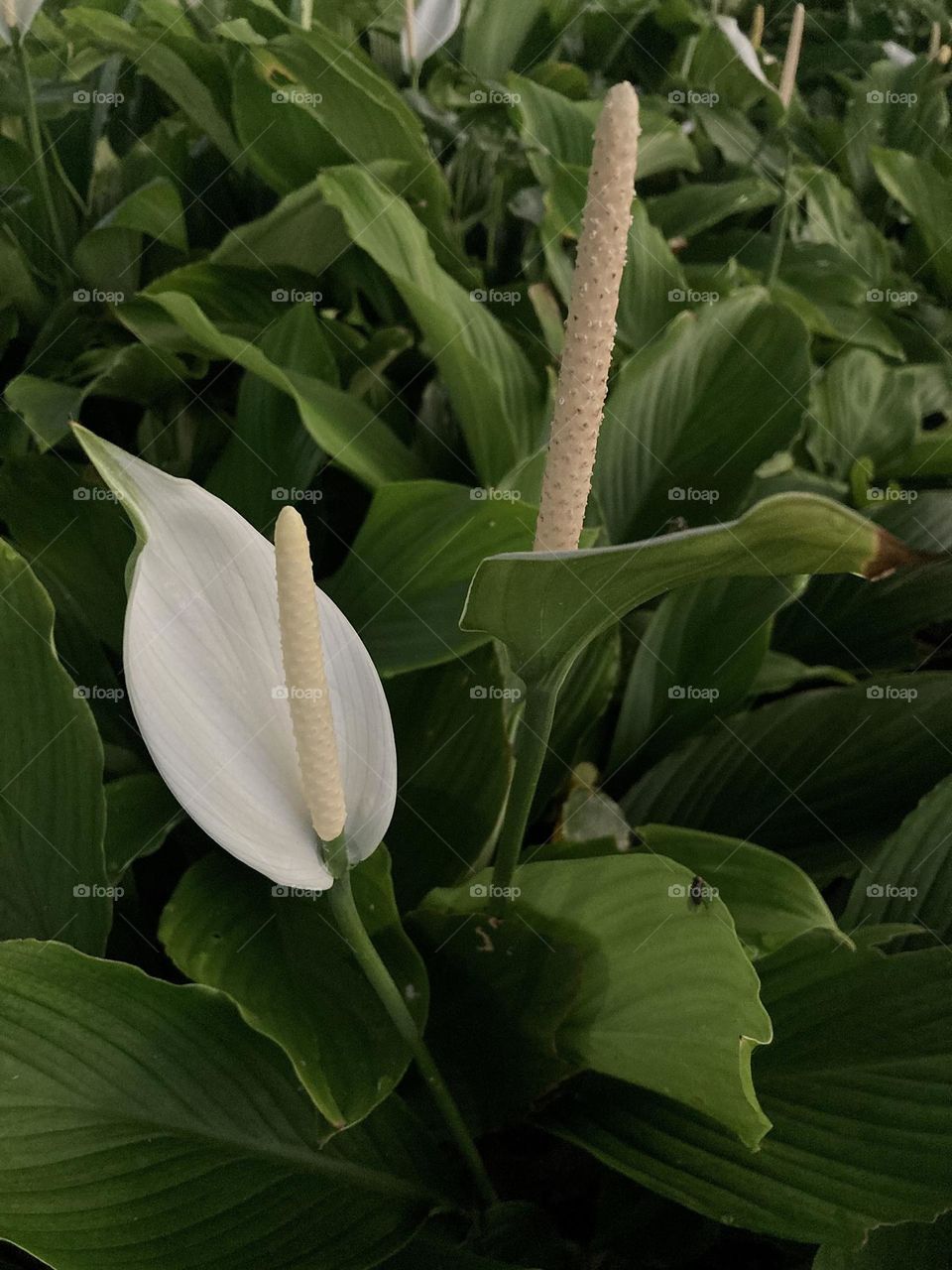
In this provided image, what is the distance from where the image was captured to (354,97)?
0.69m

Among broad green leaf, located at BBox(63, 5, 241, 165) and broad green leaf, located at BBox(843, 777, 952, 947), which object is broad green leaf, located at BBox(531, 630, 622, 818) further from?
broad green leaf, located at BBox(63, 5, 241, 165)

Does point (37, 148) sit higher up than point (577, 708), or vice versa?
point (37, 148)

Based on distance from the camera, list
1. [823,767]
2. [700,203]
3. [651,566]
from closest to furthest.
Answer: [651,566] < [823,767] < [700,203]

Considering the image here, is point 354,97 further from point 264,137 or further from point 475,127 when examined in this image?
point 475,127

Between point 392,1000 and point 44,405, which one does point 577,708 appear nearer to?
point 392,1000

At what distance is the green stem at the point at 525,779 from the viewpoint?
33cm

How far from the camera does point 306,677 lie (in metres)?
0.27

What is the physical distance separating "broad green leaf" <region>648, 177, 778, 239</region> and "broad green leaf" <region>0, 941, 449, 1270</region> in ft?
2.66

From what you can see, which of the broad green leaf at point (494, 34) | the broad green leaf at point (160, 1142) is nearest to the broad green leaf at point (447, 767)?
the broad green leaf at point (160, 1142)

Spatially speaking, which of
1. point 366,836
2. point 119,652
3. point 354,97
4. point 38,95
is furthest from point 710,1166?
point 38,95

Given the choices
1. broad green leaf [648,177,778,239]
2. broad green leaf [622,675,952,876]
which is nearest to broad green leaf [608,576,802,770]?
broad green leaf [622,675,952,876]

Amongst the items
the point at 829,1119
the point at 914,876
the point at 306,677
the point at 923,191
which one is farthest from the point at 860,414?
the point at 306,677

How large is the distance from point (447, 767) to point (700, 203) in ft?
2.23

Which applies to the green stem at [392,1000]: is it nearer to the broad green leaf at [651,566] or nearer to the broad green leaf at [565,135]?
the broad green leaf at [651,566]
